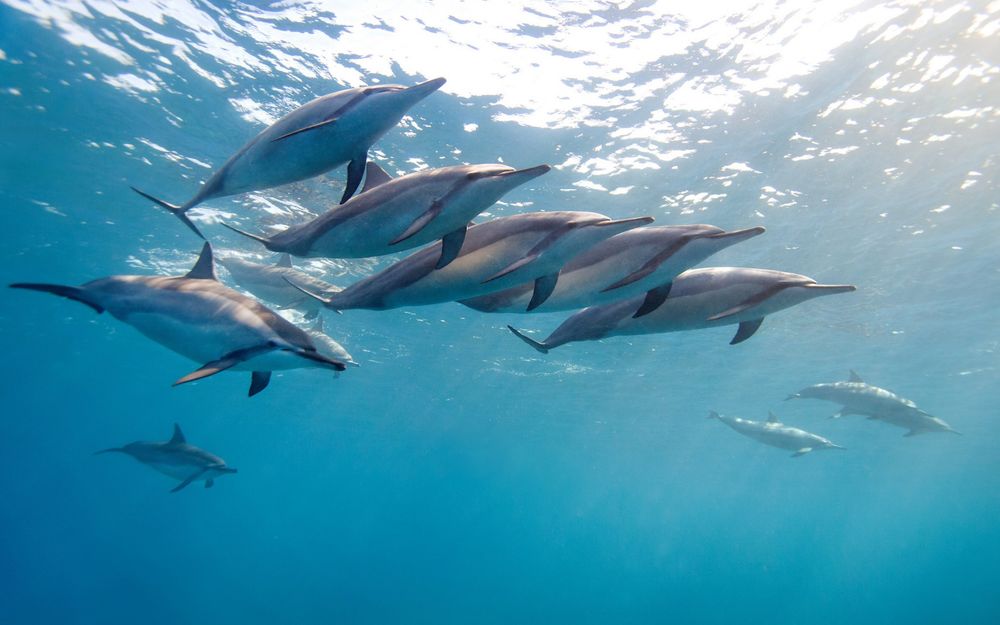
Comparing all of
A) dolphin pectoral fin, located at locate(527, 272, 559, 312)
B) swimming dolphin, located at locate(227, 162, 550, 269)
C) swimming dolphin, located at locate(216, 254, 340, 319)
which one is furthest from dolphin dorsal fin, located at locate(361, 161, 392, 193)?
swimming dolphin, located at locate(216, 254, 340, 319)

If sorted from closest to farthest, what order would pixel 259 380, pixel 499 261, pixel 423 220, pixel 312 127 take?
pixel 423 220, pixel 312 127, pixel 499 261, pixel 259 380

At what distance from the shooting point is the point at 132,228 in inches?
784

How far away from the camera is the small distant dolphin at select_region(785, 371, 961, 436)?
14820 millimetres

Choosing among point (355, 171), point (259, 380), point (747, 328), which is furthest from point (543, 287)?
point (259, 380)

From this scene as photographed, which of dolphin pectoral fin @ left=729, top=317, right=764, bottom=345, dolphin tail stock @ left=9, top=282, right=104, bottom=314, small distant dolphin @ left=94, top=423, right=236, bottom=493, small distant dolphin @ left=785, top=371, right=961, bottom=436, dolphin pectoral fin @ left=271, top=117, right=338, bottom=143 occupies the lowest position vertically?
small distant dolphin @ left=94, top=423, right=236, bottom=493

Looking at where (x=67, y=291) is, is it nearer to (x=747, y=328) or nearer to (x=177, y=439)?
(x=747, y=328)

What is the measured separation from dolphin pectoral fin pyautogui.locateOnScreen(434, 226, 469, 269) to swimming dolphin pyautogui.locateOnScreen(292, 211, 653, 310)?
4.5 inches

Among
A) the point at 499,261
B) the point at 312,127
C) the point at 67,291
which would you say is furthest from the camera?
the point at 67,291

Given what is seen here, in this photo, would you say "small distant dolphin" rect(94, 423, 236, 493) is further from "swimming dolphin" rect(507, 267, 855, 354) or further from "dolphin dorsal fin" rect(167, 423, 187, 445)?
"swimming dolphin" rect(507, 267, 855, 354)

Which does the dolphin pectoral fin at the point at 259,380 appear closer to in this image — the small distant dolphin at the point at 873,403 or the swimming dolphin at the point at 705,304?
the swimming dolphin at the point at 705,304

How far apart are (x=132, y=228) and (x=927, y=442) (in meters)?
59.0

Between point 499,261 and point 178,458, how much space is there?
474 inches

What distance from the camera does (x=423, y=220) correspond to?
8.47 feet

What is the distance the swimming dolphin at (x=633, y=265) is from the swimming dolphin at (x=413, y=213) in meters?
0.70
